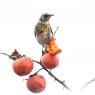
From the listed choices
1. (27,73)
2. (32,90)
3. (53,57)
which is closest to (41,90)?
(32,90)

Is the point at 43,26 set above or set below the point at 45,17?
below

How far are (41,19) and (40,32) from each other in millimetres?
137

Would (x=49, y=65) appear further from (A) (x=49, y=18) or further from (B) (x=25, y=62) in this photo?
(A) (x=49, y=18)

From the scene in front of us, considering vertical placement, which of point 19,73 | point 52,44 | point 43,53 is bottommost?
point 19,73

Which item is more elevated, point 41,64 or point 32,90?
point 41,64

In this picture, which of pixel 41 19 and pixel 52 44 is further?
pixel 41 19

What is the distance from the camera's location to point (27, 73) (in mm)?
1685

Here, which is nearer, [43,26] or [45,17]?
[45,17]

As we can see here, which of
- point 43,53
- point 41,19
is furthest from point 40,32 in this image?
point 43,53

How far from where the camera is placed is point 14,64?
1.72 metres

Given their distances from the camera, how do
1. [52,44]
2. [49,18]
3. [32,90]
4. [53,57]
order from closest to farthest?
[52,44] → [53,57] → [32,90] → [49,18]

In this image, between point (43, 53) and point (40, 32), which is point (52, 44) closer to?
point (43, 53)

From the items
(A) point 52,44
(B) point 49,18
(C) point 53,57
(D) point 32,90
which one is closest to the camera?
(A) point 52,44

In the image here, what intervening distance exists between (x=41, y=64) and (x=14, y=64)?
0.27 m
